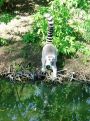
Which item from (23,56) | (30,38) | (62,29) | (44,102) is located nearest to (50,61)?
(23,56)

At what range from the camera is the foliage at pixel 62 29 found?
42.1 feet

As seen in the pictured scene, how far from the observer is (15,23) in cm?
1480

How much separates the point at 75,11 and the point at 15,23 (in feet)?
6.63

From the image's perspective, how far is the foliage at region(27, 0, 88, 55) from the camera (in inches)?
505

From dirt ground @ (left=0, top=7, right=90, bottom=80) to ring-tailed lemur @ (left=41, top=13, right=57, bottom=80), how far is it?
0.40 m

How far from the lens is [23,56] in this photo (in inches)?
509

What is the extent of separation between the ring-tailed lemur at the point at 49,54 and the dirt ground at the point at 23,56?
398 millimetres

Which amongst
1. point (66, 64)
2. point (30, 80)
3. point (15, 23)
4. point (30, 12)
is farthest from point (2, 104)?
point (30, 12)

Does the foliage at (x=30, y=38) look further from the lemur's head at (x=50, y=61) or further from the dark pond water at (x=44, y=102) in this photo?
the dark pond water at (x=44, y=102)

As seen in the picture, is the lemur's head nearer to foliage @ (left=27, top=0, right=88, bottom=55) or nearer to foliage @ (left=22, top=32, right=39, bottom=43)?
foliage @ (left=27, top=0, right=88, bottom=55)

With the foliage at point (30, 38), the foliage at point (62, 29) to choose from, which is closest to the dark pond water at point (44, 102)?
the foliage at point (62, 29)

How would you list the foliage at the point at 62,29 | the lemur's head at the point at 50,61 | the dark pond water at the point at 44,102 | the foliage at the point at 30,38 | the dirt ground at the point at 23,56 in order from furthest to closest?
1. the foliage at the point at 30,38
2. the foliage at the point at 62,29
3. the dirt ground at the point at 23,56
4. the lemur's head at the point at 50,61
5. the dark pond water at the point at 44,102

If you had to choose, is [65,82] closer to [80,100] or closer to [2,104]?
[80,100]

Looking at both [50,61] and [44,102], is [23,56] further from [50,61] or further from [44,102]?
[44,102]
